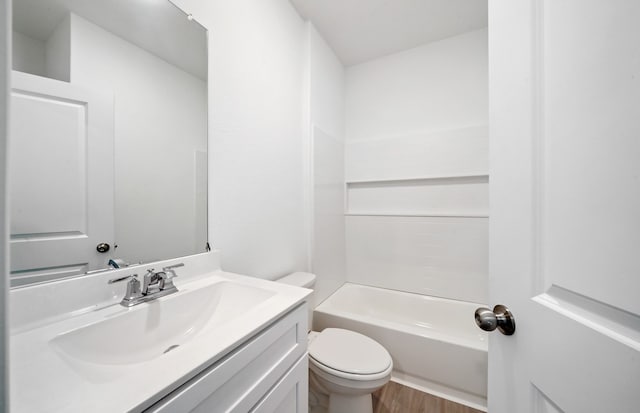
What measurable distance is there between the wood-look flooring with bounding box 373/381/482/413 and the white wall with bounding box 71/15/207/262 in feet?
4.67

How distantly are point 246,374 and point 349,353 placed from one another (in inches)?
32.2

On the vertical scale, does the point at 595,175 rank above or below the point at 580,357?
above

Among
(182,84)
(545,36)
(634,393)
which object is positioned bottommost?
(634,393)

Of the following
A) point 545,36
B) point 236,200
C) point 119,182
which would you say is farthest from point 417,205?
point 119,182

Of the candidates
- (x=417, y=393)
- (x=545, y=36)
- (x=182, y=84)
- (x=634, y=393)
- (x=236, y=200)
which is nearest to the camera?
(x=634, y=393)

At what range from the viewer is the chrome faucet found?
73 centimetres

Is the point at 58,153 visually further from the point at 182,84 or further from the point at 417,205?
the point at 417,205

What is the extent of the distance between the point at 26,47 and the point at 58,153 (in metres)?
0.28

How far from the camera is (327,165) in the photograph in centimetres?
206

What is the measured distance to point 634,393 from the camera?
0.28 meters

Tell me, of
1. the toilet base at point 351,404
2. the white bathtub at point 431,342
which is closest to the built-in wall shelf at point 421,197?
the white bathtub at point 431,342

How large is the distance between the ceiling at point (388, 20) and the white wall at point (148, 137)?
1293 millimetres

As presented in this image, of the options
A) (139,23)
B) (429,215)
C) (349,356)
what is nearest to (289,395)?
(349,356)

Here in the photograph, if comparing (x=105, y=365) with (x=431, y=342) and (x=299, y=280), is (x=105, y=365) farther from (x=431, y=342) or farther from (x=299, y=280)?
(x=431, y=342)
